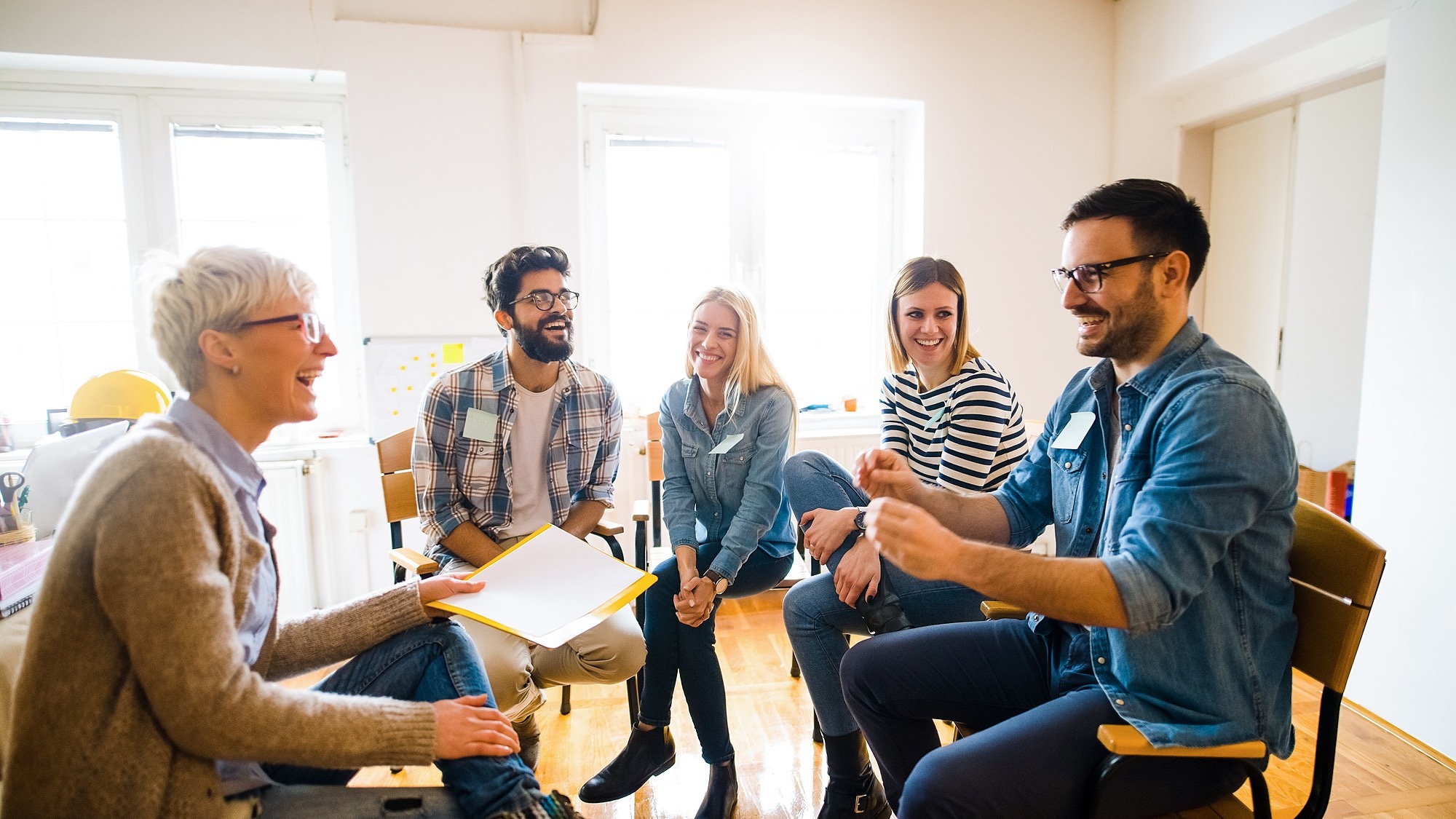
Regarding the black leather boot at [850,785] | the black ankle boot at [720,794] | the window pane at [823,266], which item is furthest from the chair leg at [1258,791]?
the window pane at [823,266]

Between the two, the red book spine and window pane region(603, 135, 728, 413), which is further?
window pane region(603, 135, 728, 413)

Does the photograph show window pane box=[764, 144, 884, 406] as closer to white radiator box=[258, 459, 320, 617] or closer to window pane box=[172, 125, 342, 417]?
window pane box=[172, 125, 342, 417]

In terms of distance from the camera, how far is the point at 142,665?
85cm

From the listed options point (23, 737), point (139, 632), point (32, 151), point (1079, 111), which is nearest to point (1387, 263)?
point (1079, 111)

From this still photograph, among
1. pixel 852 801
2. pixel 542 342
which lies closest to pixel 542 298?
pixel 542 342

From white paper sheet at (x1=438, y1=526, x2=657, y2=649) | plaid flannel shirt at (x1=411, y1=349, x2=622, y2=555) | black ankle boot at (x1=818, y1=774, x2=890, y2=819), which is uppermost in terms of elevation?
plaid flannel shirt at (x1=411, y1=349, x2=622, y2=555)

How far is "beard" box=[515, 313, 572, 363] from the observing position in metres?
2.11

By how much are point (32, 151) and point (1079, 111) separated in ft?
15.4

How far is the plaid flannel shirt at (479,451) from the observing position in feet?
6.84

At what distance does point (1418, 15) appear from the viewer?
7.23 feet

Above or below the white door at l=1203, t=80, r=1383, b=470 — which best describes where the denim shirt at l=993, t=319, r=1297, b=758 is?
below

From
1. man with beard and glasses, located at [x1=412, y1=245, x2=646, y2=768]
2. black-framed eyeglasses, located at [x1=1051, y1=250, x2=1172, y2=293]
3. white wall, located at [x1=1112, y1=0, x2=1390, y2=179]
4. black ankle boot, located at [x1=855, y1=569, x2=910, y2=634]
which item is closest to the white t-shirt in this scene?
man with beard and glasses, located at [x1=412, y1=245, x2=646, y2=768]

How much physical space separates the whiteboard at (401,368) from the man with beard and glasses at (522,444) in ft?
3.41

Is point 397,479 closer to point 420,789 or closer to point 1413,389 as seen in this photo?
point 420,789
